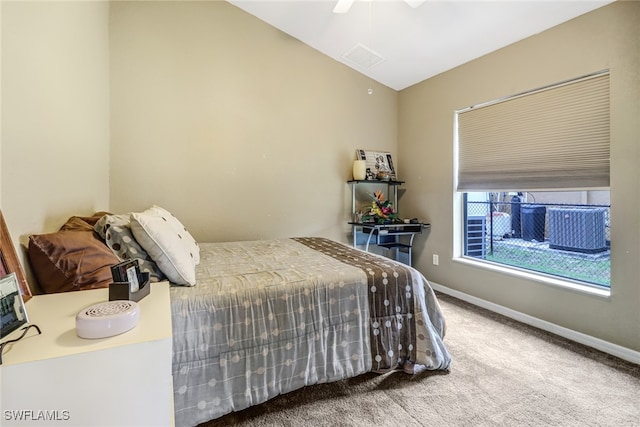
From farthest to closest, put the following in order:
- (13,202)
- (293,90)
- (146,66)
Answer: (293,90) < (146,66) < (13,202)

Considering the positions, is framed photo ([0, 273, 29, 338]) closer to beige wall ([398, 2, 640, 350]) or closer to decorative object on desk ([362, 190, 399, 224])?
decorative object on desk ([362, 190, 399, 224])

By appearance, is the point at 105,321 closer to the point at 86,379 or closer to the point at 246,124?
the point at 86,379

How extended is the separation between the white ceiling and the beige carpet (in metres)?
2.48

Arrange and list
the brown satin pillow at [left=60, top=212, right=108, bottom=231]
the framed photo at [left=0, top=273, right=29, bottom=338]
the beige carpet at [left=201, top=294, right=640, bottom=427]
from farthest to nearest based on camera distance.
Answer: the brown satin pillow at [left=60, top=212, right=108, bottom=231], the beige carpet at [left=201, top=294, right=640, bottom=427], the framed photo at [left=0, top=273, right=29, bottom=338]

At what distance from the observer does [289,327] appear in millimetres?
1538

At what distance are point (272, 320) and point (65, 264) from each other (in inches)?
36.4

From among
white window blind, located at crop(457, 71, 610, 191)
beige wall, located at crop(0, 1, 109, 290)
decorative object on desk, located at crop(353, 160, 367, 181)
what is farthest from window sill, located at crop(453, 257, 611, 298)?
beige wall, located at crop(0, 1, 109, 290)

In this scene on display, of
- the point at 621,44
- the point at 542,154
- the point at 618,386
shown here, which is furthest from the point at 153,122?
the point at 618,386

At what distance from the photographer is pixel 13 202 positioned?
3.99ft

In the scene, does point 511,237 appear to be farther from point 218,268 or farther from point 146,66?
point 146,66

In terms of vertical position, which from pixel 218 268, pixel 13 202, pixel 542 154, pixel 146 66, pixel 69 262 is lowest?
pixel 218 268

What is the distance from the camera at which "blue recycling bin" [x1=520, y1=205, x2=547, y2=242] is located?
2.71 metres

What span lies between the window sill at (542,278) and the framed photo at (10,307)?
125 inches

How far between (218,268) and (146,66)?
2.14 meters
